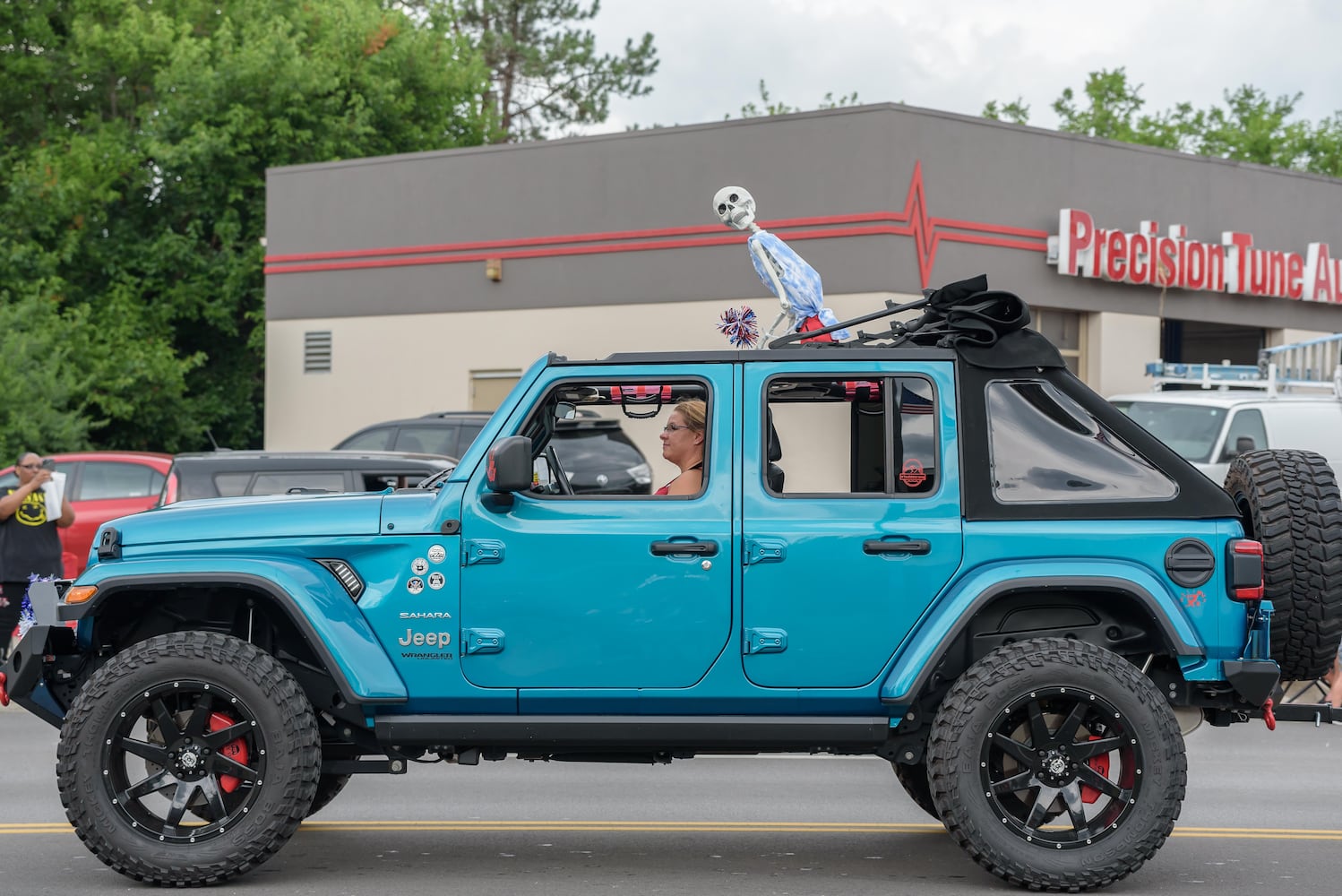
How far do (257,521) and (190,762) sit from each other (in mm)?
934

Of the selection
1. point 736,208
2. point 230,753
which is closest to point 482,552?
point 230,753

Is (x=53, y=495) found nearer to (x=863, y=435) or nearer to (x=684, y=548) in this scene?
Result: (x=684, y=548)

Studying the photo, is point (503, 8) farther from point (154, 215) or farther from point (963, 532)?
point (963, 532)

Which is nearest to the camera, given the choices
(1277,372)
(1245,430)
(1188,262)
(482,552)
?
(482,552)

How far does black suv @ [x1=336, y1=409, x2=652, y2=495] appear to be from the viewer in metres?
14.9

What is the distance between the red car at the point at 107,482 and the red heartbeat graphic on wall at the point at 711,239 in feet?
29.5

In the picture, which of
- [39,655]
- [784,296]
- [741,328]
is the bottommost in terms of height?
[39,655]

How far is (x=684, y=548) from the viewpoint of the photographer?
6.20 m

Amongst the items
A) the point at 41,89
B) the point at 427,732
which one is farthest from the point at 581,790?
the point at 41,89

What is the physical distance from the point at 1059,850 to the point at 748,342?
2.58 m

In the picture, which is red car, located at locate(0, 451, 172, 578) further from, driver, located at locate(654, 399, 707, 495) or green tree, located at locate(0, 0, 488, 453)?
driver, located at locate(654, 399, 707, 495)

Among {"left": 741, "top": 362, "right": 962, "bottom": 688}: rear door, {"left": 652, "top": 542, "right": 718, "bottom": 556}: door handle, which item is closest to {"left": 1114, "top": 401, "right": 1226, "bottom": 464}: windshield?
{"left": 741, "top": 362, "right": 962, "bottom": 688}: rear door

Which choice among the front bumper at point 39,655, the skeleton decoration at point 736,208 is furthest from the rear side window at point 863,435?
the front bumper at point 39,655

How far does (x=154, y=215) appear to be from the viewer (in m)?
32.8
